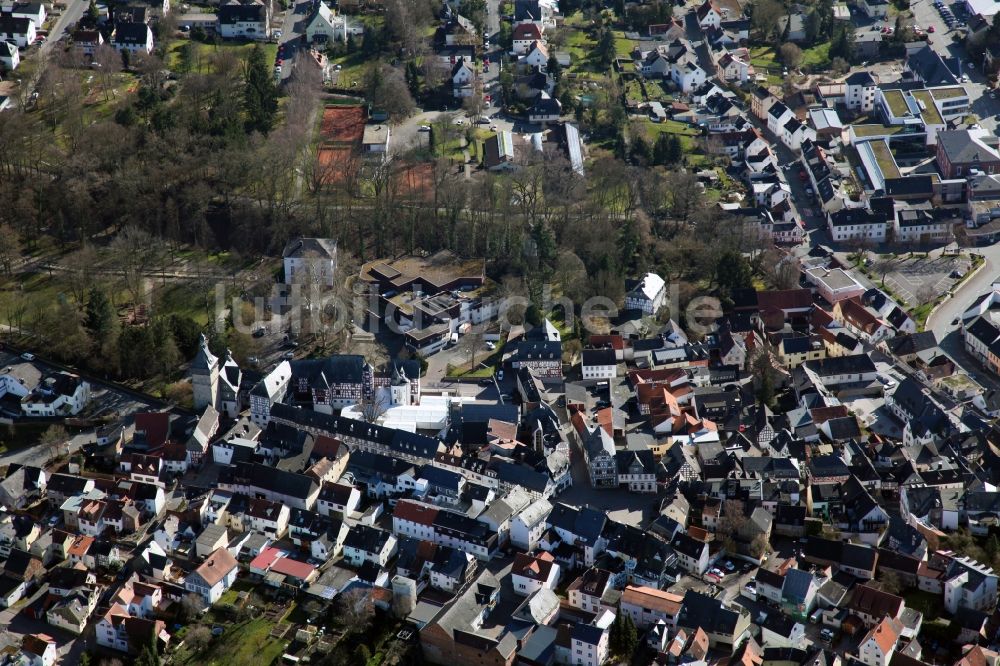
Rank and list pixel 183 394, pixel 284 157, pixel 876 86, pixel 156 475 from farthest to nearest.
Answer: pixel 876 86, pixel 284 157, pixel 183 394, pixel 156 475

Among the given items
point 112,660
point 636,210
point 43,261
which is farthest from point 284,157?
point 112,660

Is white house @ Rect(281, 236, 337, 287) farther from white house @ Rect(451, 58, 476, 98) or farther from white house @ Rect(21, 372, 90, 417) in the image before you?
white house @ Rect(451, 58, 476, 98)

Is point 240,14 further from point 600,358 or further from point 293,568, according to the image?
point 293,568

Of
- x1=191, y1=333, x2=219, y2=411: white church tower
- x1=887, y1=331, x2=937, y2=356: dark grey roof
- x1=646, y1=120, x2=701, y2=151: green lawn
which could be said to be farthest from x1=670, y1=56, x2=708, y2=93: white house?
x1=191, y1=333, x2=219, y2=411: white church tower

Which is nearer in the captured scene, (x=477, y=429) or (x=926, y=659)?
(x=926, y=659)

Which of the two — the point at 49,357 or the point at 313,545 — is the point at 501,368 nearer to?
the point at 313,545

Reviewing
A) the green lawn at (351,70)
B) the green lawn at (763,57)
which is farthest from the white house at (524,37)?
the green lawn at (763,57)

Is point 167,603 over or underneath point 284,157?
underneath

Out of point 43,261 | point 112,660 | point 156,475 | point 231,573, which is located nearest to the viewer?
point 112,660
